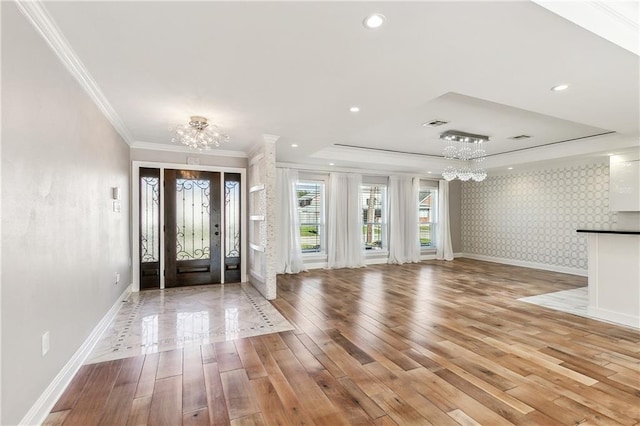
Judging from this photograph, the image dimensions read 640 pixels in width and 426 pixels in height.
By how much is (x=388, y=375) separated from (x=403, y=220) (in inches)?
241

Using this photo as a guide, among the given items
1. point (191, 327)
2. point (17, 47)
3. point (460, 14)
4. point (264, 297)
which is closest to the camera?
point (17, 47)

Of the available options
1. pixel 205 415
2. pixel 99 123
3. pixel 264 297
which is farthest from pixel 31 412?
pixel 264 297

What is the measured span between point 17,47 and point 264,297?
152 inches

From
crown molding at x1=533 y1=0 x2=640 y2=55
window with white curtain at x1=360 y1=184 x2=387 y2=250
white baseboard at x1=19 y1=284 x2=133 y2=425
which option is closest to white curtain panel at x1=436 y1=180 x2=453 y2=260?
window with white curtain at x1=360 y1=184 x2=387 y2=250

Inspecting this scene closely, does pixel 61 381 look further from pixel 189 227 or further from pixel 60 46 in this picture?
pixel 189 227

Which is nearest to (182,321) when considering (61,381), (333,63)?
(61,381)

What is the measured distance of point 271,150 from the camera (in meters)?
4.67

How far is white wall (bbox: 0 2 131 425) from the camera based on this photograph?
1.58 meters

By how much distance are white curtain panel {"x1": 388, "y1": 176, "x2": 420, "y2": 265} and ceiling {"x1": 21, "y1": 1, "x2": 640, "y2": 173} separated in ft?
12.2

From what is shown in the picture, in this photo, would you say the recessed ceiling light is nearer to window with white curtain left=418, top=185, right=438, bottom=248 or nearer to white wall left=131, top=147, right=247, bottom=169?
white wall left=131, top=147, right=247, bottom=169

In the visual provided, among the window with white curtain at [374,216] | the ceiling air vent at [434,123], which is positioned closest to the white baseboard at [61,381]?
the ceiling air vent at [434,123]

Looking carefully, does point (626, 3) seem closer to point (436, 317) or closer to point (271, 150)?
point (436, 317)

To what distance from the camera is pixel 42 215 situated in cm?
195

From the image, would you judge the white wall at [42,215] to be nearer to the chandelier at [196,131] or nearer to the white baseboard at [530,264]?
the chandelier at [196,131]
